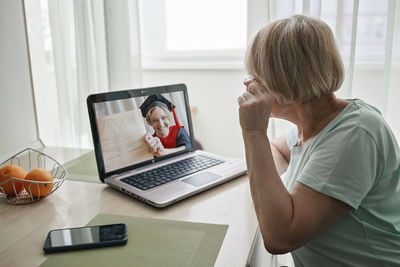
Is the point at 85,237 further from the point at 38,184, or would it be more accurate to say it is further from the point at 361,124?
the point at 361,124

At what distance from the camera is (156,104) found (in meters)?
1.17

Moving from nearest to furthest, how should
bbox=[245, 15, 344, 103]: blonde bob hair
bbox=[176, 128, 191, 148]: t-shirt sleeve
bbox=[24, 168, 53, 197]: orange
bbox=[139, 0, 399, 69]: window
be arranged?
bbox=[245, 15, 344, 103]: blonde bob hair, bbox=[24, 168, 53, 197]: orange, bbox=[176, 128, 191, 148]: t-shirt sleeve, bbox=[139, 0, 399, 69]: window

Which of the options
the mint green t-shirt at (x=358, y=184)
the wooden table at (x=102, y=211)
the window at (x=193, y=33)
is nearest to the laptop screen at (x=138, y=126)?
the wooden table at (x=102, y=211)

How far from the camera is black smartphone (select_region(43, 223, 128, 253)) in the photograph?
0.73 metres

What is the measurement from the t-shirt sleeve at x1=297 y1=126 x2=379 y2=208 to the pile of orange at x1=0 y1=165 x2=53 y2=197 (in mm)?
652

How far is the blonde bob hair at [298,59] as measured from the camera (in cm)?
81

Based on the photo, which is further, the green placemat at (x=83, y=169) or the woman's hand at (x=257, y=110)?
the green placemat at (x=83, y=169)

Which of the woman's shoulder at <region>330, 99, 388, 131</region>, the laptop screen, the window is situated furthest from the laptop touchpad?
the window

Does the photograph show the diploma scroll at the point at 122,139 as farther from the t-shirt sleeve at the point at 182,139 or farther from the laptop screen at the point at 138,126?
the t-shirt sleeve at the point at 182,139

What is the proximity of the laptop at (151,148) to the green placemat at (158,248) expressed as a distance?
4.6 inches

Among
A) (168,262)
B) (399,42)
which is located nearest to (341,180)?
(168,262)

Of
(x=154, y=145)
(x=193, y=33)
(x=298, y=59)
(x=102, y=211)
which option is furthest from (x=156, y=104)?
(x=193, y=33)

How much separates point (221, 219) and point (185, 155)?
1.34 ft

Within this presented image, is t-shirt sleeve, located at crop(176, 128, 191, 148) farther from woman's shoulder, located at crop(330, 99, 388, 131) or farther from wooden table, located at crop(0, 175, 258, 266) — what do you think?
woman's shoulder, located at crop(330, 99, 388, 131)
